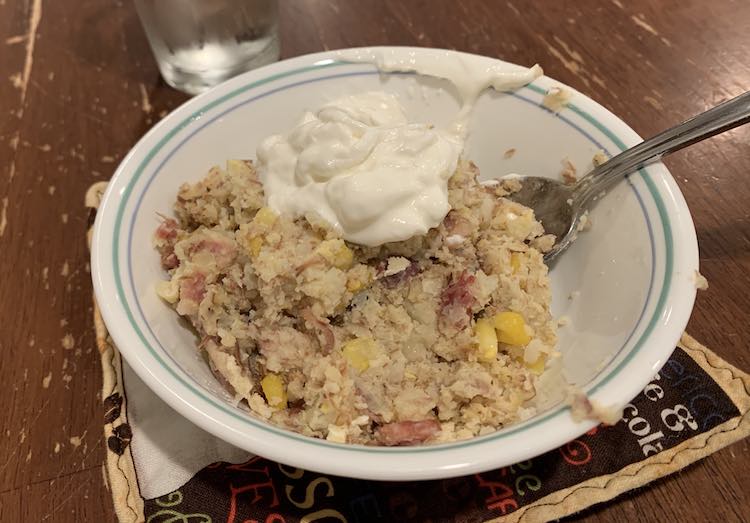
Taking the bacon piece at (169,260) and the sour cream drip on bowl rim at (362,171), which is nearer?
the sour cream drip on bowl rim at (362,171)

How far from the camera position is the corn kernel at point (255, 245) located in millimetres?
1308

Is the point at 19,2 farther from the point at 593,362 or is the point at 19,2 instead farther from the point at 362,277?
the point at 593,362

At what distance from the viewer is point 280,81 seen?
168 cm

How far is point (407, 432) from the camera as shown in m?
1.15

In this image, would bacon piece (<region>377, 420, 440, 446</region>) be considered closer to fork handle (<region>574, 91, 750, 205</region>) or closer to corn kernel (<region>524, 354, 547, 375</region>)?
corn kernel (<region>524, 354, 547, 375</region>)

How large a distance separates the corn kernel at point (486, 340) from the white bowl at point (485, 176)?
0.16 metres

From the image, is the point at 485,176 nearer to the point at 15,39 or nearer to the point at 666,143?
the point at 666,143

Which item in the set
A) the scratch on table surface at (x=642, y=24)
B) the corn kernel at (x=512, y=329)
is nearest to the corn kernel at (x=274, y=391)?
the corn kernel at (x=512, y=329)

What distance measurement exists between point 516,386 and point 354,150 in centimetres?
60

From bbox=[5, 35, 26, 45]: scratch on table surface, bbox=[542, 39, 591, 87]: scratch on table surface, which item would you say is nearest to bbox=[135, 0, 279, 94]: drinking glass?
bbox=[5, 35, 26, 45]: scratch on table surface

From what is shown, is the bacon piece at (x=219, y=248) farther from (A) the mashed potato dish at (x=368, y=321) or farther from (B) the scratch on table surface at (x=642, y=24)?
(B) the scratch on table surface at (x=642, y=24)

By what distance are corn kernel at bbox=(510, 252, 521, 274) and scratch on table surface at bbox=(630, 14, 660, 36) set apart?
1.52m

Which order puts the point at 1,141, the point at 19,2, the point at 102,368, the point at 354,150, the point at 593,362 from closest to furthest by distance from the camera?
the point at 593,362 → the point at 354,150 → the point at 102,368 → the point at 1,141 → the point at 19,2

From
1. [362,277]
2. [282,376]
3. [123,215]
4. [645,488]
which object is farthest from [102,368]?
[645,488]
